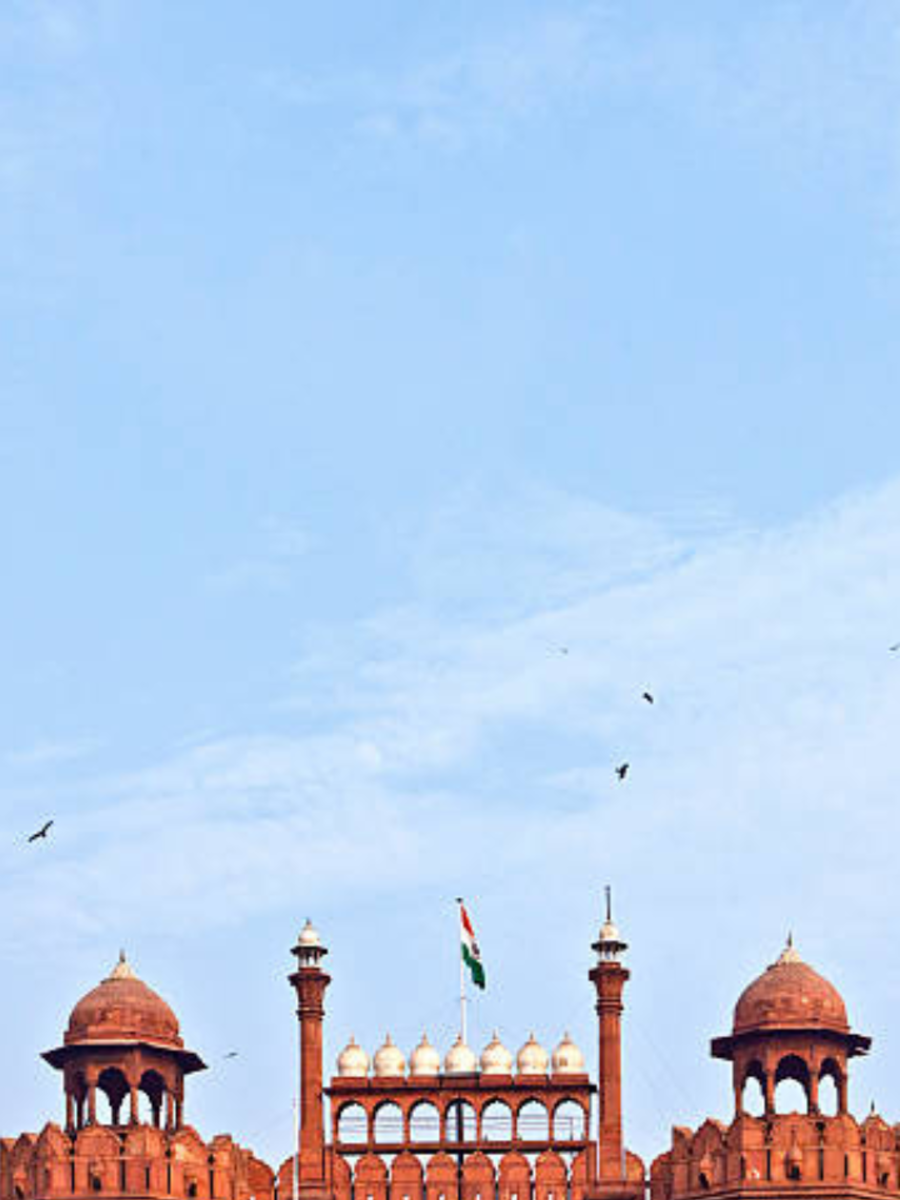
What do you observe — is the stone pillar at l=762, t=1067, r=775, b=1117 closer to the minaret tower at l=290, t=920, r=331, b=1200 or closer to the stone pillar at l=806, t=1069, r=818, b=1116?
the stone pillar at l=806, t=1069, r=818, b=1116

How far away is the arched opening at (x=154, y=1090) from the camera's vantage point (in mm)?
103062

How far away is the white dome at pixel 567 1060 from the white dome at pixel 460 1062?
2026mm

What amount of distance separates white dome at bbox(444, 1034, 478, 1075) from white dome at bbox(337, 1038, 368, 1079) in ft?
6.76

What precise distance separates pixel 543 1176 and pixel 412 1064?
4324 mm

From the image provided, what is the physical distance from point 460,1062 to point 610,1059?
147 inches

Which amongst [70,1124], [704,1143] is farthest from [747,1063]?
[70,1124]

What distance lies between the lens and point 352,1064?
10350 cm

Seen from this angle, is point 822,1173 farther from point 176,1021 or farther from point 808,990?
point 176,1021

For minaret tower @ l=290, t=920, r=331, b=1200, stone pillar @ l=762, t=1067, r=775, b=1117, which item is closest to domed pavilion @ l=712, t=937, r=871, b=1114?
stone pillar @ l=762, t=1067, r=775, b=1117

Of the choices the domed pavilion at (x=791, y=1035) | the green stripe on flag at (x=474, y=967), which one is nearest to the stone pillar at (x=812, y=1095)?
the domed pavilion at (x=791, y=1035)

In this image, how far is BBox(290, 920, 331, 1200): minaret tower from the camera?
103 metres

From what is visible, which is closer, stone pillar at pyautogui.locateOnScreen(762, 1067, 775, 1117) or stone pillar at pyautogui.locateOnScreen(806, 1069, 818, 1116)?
stone pillar at pyautogui.locateOnScreen(762, 1067, 775, 1117)

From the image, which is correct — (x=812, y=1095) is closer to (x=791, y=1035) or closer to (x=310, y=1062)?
(x=791, y=1035)

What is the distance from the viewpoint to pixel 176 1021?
341 ft
